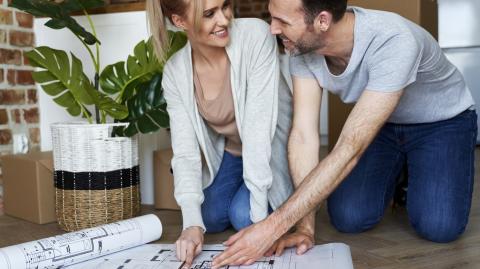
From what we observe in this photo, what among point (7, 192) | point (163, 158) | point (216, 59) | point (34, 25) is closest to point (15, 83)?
point (34, 25)

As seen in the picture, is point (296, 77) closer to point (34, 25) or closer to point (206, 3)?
point (206, 3)

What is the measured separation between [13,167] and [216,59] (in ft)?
3.23

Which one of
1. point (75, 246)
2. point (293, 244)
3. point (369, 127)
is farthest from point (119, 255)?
point (369, 127)

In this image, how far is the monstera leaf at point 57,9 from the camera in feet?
5.63

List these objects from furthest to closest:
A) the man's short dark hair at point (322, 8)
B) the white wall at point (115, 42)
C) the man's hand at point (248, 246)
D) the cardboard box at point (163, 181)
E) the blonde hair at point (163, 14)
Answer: the white wall at point (115, 42)
the cardboard box at point (163, 181)
the blonde hair at point (163, 14)
the man's short dark hair at point (322, 8)
the man's hand at point (248, 246)

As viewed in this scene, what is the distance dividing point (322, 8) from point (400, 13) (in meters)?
0.81

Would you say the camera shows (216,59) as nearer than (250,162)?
No

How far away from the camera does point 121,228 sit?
4.41ft

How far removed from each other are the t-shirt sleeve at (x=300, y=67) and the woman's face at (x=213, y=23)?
177mm

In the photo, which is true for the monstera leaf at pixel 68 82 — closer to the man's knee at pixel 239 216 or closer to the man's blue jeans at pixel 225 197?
the man's blue jeans at pixel 225 197

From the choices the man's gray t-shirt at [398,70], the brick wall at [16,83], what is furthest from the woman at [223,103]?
the brick wall at [16,83]

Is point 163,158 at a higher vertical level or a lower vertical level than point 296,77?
lower

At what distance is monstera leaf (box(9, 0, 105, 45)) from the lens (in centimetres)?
171

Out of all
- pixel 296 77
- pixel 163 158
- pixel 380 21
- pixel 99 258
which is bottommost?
pixel 99 258
